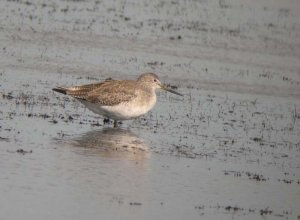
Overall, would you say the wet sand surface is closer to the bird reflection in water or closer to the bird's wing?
the bird reflection in water

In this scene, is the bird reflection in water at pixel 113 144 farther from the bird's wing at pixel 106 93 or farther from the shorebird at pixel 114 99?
the bird's wing at pixel 106 93

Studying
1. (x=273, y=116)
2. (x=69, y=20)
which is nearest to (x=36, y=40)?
(x=69, y=20)

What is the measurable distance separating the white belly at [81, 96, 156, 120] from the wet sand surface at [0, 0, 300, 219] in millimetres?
224

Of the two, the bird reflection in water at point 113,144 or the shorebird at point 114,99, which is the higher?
the shorebird at point 114,99

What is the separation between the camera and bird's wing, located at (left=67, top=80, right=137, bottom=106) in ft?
54.4

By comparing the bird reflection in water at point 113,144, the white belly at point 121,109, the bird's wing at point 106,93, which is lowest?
the bird reflection in water at point 113,144

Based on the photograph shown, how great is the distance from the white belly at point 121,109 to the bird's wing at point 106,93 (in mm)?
88

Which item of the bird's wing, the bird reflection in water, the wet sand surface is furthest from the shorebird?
the bird reflection in water

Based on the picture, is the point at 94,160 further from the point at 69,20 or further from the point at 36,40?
the point at 69,20

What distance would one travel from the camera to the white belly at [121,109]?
54.3ft

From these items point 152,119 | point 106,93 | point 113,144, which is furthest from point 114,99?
point 113,144

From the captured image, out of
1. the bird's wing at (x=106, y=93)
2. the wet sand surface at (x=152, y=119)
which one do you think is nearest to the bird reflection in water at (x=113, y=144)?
the wet sand surface at (x=152, y=119)

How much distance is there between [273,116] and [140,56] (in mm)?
5715

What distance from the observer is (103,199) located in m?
11.9
